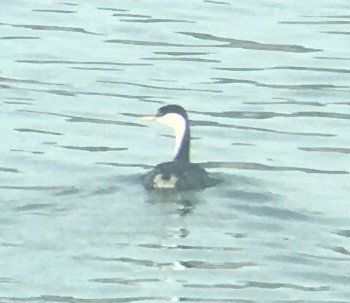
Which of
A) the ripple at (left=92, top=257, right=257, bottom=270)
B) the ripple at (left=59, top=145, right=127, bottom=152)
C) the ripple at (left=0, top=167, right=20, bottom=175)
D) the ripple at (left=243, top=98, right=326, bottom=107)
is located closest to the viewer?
the ripple at (left=92, top=257, right=257, bottom=270)

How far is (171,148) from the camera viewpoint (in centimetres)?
2444

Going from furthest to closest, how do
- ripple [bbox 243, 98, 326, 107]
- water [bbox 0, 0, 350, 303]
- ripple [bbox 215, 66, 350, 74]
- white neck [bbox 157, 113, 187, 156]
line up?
ripple [bbox 215, 66, 350, 74] < ripple [bbox 243, 98, 326, 107] < white neck [bbox 157, 113, 187, 156] < water [bbox 0, 0, 350, 303]

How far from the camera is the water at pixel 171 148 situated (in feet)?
59.6

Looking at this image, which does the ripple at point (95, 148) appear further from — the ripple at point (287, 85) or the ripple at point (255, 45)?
the ripple at point (255, 45)

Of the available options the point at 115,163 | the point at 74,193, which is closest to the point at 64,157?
the point at 115,163

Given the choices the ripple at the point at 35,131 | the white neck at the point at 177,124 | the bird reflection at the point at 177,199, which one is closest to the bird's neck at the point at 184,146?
the white neck at the point at 177,124

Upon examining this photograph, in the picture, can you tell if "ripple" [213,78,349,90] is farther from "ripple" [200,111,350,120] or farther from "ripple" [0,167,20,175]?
"ripple" [0,167,20,175]

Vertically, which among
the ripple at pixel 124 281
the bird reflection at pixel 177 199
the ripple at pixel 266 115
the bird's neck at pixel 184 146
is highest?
the ripple at pixel 266 115

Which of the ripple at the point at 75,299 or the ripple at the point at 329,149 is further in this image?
the ripple at the point at 329,149

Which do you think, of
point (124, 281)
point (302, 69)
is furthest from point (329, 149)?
point (124, 281)

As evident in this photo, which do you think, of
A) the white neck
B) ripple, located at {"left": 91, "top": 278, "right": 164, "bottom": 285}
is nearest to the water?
ripple, located at {"left": 91, "top": 278, "right": 164, "bottom": 285}

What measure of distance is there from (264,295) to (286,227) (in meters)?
2.17

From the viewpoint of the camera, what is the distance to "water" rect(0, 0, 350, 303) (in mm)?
18172

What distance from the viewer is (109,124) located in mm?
25188
